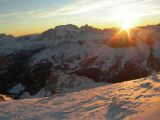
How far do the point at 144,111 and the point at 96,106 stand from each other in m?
2.74

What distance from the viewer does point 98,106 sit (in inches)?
547

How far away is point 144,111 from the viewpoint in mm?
11734


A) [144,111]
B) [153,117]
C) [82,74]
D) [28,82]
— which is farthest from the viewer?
[28,82]

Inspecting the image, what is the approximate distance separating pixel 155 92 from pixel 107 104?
7.20 ft

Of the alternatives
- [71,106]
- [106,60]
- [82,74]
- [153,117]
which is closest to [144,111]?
[153,117]

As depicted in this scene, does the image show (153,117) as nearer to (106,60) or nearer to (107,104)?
(107,104)

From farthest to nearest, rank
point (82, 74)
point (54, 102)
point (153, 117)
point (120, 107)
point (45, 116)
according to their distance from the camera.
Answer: point (82, 74) → point (54, 102) → point (45, 116) → point (120, 107) → point (153, 117)

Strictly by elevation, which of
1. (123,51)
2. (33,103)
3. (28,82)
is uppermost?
(33,103)

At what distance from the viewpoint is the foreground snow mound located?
12.1 metres

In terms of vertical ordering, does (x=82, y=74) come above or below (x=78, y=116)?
below

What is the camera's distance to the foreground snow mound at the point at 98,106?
12094mm

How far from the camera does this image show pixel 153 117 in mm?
10844

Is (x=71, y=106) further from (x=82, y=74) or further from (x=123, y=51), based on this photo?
(x=123, y=51)

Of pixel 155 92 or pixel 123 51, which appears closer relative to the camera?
pixel 155 92
